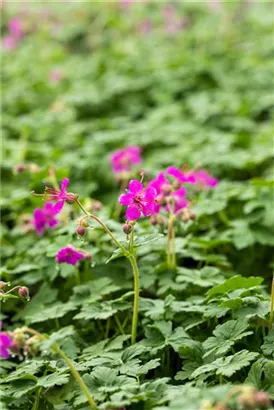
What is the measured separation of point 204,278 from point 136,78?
3.05 metres

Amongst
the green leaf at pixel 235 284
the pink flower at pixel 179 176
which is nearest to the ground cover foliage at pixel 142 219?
the green leaf at pixel 235 284

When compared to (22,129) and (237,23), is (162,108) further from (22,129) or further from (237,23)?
(237,23)

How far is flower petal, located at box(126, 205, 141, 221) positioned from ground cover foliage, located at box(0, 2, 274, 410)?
86 mm

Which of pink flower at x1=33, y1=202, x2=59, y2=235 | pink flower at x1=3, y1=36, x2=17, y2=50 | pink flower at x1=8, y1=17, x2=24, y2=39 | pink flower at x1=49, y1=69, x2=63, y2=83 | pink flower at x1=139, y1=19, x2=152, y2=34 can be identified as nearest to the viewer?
pink flower at x1=33, y1=202, x2=59, y2=235

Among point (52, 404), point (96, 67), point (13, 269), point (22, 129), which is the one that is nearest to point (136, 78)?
point (96, 67)

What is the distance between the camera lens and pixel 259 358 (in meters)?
2.11

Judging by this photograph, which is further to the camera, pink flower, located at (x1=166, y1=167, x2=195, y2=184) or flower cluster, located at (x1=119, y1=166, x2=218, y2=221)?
pink flower, located at (x1=166, y1=167, x2=195, y2=184)

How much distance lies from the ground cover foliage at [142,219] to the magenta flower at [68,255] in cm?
12

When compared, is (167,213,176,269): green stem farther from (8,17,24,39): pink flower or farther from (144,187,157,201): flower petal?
(8,17,24,39): pink flower

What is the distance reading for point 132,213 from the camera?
211cm

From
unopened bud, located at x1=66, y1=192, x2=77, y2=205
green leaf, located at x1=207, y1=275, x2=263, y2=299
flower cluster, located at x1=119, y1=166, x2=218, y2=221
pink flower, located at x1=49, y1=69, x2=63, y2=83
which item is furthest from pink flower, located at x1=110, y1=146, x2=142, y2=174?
pink flower, located at x1=49, y1=69, x2=63, y2=83

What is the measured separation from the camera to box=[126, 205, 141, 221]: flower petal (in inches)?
83.0

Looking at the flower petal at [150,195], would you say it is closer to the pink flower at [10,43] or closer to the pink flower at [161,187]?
the pink flower at [161,187]

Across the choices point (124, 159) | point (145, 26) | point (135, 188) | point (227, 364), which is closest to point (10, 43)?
point (145, 26)
